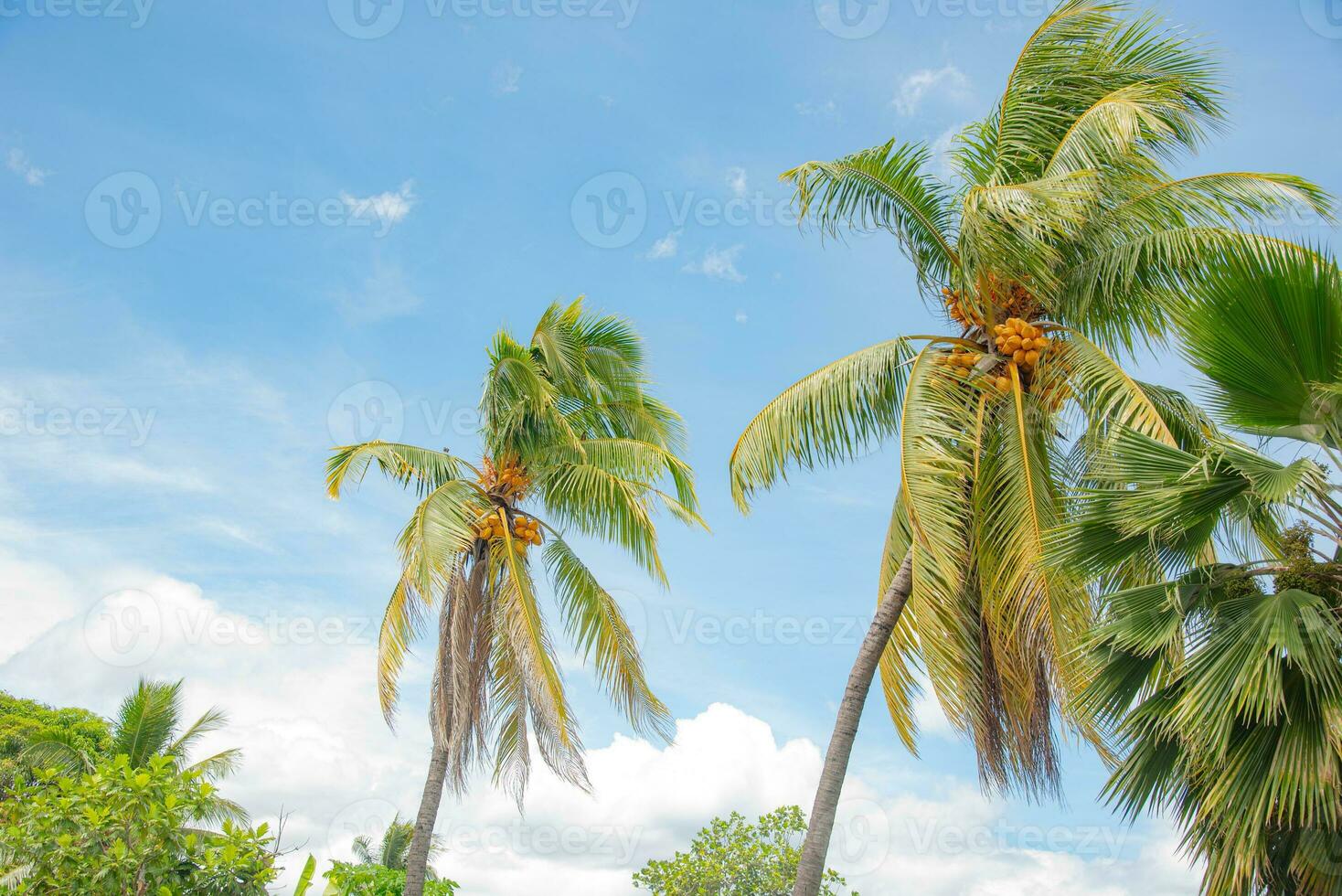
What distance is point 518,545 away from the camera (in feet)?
48.6

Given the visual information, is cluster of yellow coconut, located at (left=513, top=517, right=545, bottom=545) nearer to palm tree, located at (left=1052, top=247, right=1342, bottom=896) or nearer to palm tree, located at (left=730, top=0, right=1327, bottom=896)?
palm tree, located at (left=730, top=0, right=1327, bottom=896)

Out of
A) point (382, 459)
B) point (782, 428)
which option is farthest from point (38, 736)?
point (782, 428)

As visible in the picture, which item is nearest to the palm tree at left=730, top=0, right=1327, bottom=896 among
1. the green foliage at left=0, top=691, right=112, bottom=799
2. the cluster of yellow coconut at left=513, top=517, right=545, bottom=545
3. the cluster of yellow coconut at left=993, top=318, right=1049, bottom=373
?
the cluster of yellow coconut at left=993, top=318, right=1049, bottom=373

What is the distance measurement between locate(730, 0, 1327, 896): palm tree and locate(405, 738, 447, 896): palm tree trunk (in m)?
5.65

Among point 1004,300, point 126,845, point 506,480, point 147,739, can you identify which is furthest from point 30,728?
point 1004,300

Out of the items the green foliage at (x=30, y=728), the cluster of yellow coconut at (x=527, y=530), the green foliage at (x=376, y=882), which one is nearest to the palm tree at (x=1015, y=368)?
the cluster of yellow coconut at (x=527, y=530)

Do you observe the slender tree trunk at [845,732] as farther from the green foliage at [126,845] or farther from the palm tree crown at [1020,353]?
the green foliage at [126,845]

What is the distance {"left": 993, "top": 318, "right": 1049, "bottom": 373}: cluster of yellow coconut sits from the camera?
425 inches

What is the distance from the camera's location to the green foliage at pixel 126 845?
853 cm

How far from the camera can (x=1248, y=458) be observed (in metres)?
6.90

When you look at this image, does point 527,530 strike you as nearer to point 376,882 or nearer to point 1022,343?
point 376,882

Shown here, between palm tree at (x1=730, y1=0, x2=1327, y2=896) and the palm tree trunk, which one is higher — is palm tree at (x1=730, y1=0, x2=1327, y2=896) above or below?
above

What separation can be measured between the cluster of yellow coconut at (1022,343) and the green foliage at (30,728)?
24.2m

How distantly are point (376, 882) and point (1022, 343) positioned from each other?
1282 centimetres
